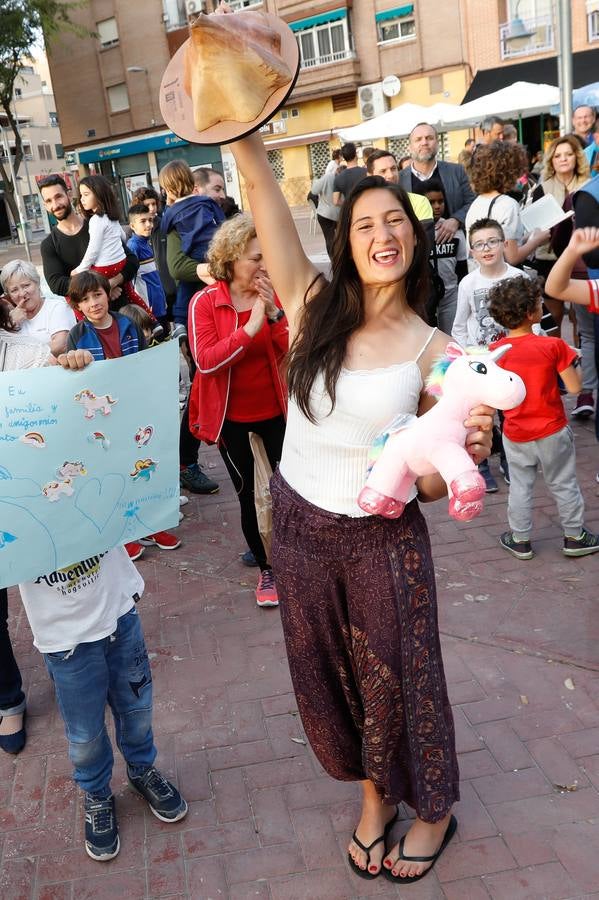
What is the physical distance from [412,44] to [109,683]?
32335mm

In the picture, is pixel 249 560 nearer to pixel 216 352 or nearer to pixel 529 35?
pixel 216 352

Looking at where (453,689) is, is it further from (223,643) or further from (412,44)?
(412,44)

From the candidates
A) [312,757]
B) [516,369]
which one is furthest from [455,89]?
[312,757]

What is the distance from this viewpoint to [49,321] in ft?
11.3

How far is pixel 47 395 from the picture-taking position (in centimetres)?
251

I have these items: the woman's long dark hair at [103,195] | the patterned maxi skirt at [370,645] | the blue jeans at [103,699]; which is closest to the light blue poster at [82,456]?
the blue jeans at [103,699]

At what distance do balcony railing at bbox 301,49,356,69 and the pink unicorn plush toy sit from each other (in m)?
33.7

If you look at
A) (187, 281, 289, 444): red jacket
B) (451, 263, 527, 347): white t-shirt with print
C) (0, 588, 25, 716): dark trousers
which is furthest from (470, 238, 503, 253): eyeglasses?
(0, 588, 25, 716): dark trousers

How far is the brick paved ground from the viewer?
2621 mm

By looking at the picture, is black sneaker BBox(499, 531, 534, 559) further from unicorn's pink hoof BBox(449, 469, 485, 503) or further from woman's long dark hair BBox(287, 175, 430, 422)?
unicorn's pink hoof BBox(449, 469, 485, 503)

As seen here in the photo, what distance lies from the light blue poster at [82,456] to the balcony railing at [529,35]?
2764cm

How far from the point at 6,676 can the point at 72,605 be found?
1074 millimetres

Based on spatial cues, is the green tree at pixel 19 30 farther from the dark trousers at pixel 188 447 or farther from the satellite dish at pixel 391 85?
the dark trousers at pixel 188 447

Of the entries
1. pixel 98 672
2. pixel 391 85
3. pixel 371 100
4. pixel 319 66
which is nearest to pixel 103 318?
pixel 98 672
